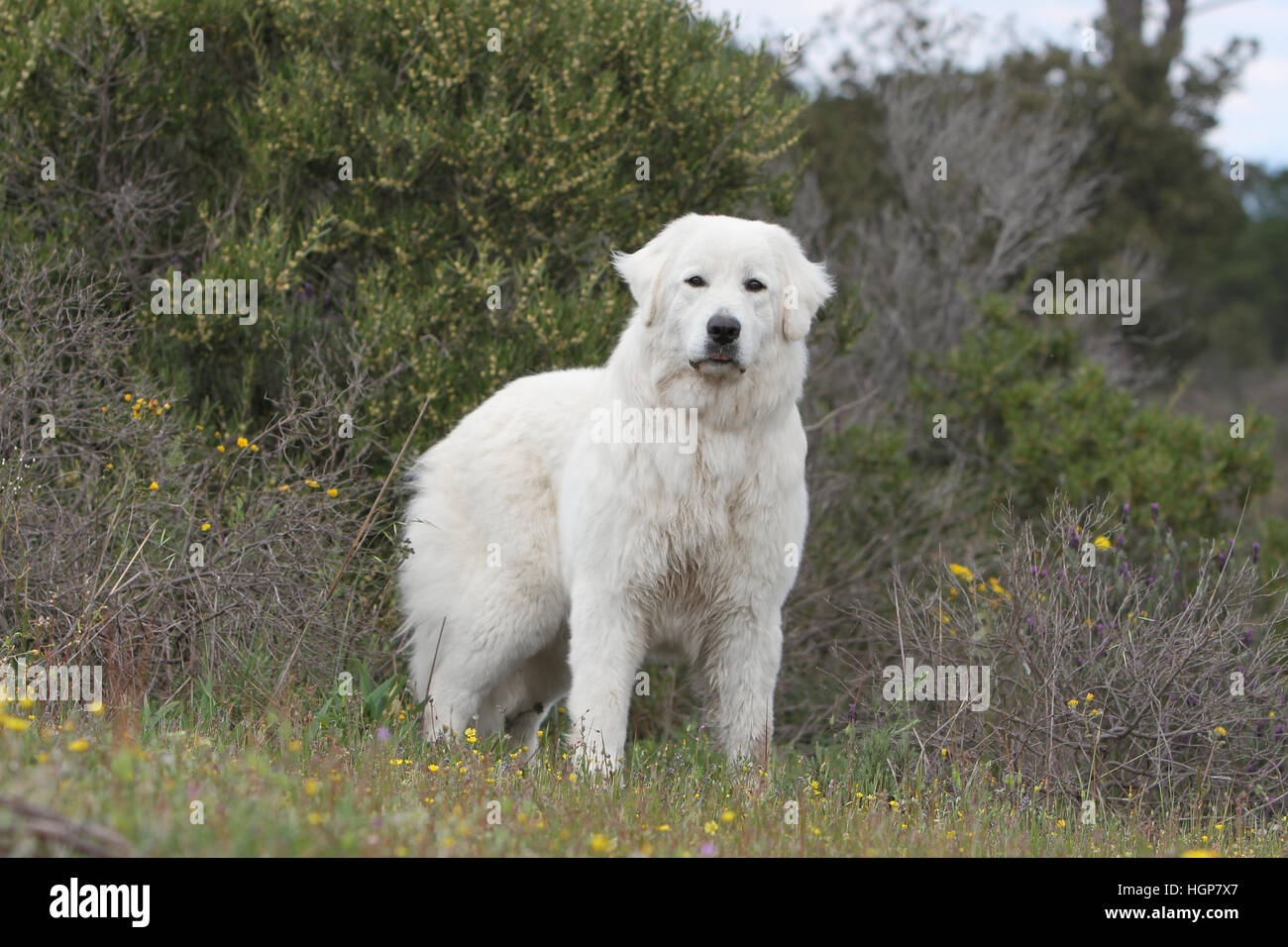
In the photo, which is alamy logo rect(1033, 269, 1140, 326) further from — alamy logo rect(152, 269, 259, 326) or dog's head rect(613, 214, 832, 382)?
alamy logo rect(152, 269, 259, 326)

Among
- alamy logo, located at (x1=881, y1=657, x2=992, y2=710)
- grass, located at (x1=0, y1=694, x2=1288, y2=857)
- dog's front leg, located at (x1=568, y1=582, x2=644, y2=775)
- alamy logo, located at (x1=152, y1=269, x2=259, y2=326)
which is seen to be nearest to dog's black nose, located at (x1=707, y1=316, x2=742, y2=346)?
dog's front leg, located at (x1=568, y1=582, x2=644, y2=775)

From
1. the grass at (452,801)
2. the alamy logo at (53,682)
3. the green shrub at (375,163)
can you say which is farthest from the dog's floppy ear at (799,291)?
the alamy logo at (53,682)

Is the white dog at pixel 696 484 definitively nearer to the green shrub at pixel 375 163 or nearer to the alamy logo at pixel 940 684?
the alamy logo at pixel 940 684

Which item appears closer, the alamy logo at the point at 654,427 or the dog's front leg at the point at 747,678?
the alamy logo at the point at 654,427

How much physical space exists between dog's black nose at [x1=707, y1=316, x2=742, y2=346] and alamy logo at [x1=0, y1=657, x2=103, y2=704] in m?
2.58

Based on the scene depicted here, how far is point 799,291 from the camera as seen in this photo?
509cm

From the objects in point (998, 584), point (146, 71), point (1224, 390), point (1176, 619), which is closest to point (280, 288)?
point (146, 71)

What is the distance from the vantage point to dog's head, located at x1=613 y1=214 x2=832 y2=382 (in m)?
4.79

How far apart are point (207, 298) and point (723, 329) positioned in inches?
127

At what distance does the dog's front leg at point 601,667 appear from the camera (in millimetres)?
4953

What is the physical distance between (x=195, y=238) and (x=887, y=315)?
607 centimetres

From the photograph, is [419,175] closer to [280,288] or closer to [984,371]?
[280,288]

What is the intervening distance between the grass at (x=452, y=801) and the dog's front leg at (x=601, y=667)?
149mm
